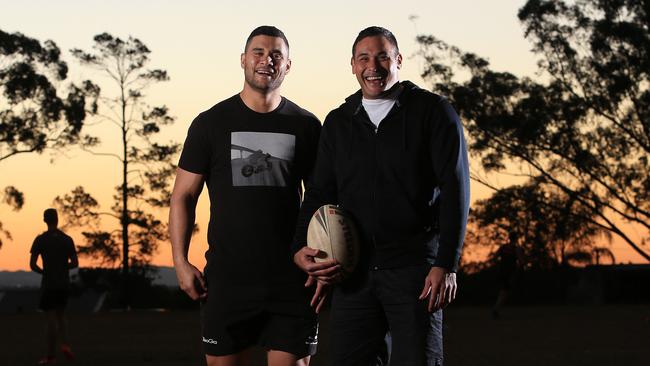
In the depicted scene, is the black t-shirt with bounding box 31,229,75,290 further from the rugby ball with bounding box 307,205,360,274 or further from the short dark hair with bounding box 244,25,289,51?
the rugby ball with bounding box 307,205,360,274

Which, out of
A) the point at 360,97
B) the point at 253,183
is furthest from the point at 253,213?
the point at 360,97

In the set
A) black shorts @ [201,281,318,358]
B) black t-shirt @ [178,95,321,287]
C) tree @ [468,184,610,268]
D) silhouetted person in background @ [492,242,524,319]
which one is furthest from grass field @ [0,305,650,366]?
tree @ [468,184,610,268]

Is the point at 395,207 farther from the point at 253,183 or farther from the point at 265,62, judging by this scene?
the point at 265,62

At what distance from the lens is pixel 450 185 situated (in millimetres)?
5582

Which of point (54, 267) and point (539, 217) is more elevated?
point (539, 217)

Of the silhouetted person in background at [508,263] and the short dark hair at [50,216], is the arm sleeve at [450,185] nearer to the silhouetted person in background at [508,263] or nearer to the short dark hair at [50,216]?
the short dark hair at [50,216]

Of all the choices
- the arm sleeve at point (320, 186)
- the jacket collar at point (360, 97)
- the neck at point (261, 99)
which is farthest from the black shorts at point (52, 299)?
the jacket collar at point (360, 97)

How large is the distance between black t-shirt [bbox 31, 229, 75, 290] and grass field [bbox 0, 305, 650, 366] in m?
1.03

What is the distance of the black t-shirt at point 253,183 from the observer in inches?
252

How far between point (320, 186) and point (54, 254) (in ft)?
32.4

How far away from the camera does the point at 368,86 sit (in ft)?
19.0

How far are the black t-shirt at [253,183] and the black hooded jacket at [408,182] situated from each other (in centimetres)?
62

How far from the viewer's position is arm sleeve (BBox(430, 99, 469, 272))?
5.56 m

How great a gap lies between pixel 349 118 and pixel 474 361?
Answer: 8924 millimetres
